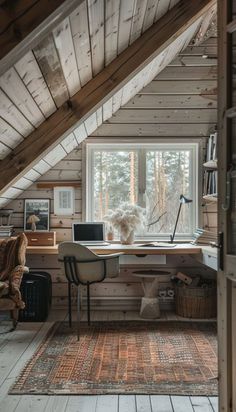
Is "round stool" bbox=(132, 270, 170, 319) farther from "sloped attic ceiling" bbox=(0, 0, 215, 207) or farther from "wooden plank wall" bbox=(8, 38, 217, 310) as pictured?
"sloped attic ceiling" bbox=(0, 0, 215, 207)

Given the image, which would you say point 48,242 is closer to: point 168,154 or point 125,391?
point 168,154

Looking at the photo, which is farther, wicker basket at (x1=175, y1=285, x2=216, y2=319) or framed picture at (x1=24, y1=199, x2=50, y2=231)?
framed picture at (x1=24, y1=199, x2=50, y2=231)

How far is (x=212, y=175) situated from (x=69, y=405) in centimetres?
285

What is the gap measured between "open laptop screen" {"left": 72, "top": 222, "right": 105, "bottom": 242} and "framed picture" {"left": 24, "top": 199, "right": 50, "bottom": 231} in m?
0.38

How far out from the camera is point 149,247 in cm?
428

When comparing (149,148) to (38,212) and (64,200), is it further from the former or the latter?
(38,212)

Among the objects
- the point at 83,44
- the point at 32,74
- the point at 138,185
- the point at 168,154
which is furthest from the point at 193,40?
the point at 32,74

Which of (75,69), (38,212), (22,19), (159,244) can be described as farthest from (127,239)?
(22,19)

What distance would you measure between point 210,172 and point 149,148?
0.76m

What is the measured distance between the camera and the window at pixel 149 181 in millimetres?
4863

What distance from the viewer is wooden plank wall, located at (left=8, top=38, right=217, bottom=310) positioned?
4762 mm

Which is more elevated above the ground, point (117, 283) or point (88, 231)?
point (88, 231)

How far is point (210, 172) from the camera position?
459 centimetres

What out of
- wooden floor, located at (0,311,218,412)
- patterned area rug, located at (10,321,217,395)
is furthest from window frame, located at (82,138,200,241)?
wooden floor, located at (0,311,218,412)
